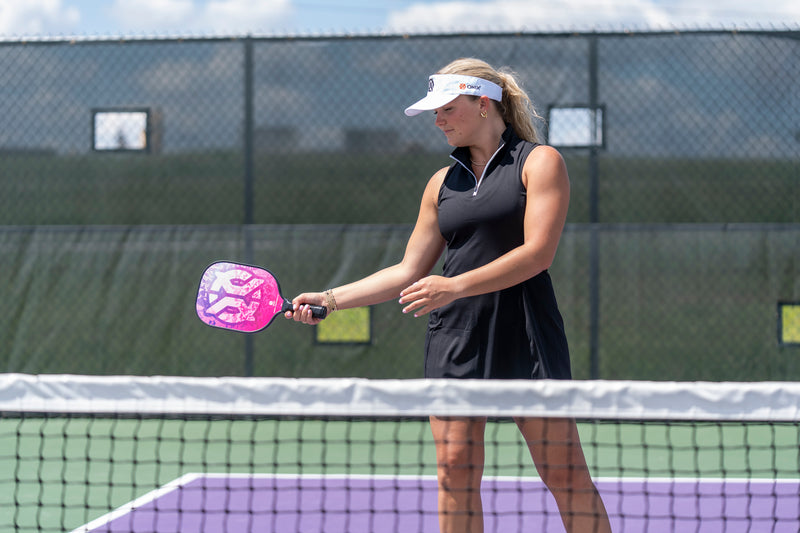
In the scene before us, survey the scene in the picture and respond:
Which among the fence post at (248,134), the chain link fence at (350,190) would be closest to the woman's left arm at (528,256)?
the chain link fence at (350,190)

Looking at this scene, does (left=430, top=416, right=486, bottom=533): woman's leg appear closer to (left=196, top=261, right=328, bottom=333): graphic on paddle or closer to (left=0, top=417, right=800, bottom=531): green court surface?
(left=196, top=261, right=328, bottom=333): graphic on paddle

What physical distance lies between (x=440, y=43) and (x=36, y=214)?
264 centimetres

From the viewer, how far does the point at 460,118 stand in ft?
7.84

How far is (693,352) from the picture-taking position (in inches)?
209

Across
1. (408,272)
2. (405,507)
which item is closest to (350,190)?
(405,507)

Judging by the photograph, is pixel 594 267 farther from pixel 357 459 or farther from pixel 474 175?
pixel 474 175

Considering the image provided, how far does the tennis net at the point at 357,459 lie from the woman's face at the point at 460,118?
69 centimetres

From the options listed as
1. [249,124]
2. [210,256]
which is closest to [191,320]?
[210,256]

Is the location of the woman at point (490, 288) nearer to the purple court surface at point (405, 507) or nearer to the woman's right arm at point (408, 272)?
the woman's right arm at point (408, 272)

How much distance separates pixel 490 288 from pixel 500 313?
0.15 m

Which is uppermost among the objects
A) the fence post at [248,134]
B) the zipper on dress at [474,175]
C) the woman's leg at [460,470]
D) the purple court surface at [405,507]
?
the fence post at [248,134]

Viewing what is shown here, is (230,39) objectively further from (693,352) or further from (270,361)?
(693,352)

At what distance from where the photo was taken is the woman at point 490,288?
2.20 metres

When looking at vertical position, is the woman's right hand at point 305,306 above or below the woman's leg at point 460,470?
above
